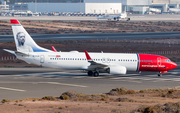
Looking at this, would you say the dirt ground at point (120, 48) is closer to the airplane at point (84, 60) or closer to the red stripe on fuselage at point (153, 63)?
the airplane at point (84, 60)

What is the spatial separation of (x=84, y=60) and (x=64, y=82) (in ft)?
20.7

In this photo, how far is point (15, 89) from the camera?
120ft

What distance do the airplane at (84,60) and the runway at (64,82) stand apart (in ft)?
4.89

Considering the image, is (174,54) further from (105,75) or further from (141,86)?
(141,86)

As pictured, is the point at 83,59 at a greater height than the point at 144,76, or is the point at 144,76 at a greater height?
the point at 83,59

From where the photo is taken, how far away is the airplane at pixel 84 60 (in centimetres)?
4606

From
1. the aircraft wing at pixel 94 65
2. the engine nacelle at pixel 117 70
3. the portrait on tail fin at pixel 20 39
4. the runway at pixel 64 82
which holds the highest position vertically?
the portrait on tail fin at pixel 20 39

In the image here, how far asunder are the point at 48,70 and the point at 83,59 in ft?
31.5

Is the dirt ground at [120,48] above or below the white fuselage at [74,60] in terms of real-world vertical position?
below

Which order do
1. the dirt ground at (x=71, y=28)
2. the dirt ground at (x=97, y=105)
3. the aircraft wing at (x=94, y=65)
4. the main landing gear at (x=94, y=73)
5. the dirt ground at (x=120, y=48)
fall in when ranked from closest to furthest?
the dirt ground at (x=97, y=105), the aircraft wing at (x=94, y=65), the main landing gear at (x=94, y=73), the dirt ground at (x=120, y=48), the dirt ground at (x=71, y=28)

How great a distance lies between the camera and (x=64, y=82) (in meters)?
42.1

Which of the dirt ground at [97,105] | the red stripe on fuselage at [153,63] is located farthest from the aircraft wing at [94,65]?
the dirt ground at [97,105]

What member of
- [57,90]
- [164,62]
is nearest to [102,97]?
[57,90]

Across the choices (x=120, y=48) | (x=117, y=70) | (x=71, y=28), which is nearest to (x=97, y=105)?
(x=117, y=70)
